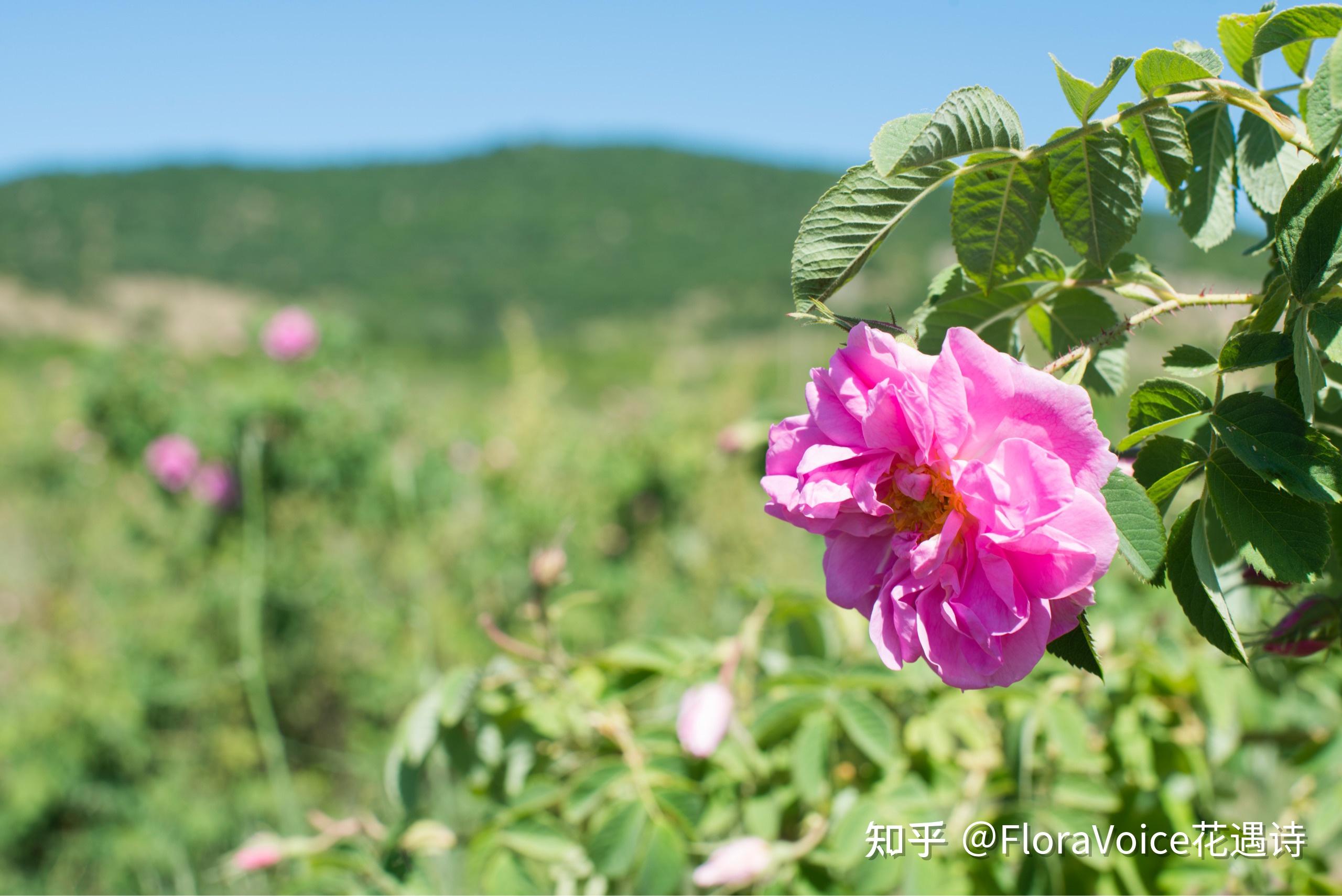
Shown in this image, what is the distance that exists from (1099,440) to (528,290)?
49521 millimetres

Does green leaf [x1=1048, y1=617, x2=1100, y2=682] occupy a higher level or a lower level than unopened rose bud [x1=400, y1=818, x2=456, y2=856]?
higher

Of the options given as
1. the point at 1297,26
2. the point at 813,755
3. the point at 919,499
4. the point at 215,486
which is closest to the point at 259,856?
the point at 813,755

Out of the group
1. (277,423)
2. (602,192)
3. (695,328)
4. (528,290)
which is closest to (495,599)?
(277,423)

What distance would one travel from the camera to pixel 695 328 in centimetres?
4294

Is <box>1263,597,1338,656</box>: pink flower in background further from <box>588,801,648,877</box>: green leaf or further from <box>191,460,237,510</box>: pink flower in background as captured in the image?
<box>191,460,237,510</box>: pink flower in background

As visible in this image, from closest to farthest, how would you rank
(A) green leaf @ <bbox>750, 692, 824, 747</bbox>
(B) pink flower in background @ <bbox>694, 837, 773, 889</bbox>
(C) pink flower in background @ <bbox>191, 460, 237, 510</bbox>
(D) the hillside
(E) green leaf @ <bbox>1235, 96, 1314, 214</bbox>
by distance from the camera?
1. (E) green leaf @ <bbox>1235, 96, 1314, 214</bbox>
2. (B) pink flower in background @ <bbox>694, 837, 773, 889</bbox>
3. (A) green leaf @ <bbox>750, 692, 824, 747</bbox>
4. (C) pink flower in background @ <bbox>191, 460, 237, 510</bbox>
5. (D) the hillside

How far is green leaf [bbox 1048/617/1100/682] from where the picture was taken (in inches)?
20.7

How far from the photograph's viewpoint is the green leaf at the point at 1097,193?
0.62 metres

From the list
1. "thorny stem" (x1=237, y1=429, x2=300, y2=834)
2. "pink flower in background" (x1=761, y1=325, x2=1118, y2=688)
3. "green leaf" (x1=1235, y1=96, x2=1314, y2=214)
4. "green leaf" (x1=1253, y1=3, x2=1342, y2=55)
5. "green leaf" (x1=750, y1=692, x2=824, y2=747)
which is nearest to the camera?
"pink flower in background" (x1=761, y1=325, x2=1118, y2=688)

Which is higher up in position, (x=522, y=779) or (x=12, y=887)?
(x=522, y=779)

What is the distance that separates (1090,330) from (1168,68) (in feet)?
0.67

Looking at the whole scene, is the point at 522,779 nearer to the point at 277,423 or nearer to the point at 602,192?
the point at 277,423

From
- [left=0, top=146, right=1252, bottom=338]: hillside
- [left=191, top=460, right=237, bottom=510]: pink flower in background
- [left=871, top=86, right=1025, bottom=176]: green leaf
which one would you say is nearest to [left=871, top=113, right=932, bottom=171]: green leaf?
[left=871, top=86, right=1025, bottom=176]: green leaf

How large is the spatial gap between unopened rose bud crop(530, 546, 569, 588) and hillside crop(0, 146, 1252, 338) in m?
26.5
